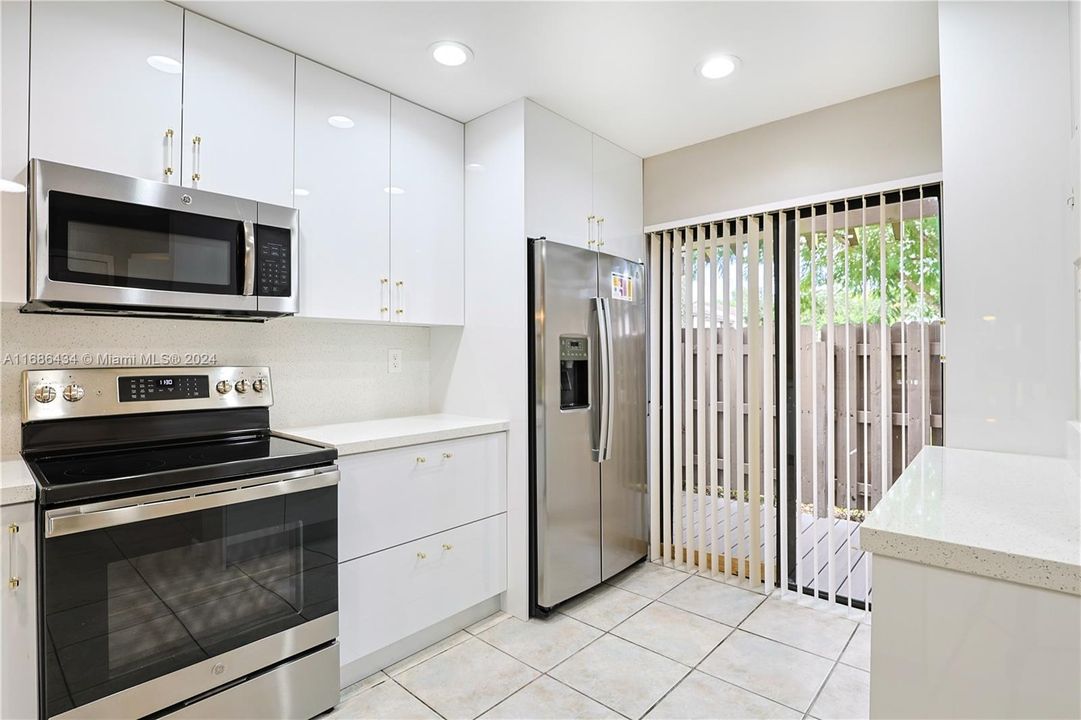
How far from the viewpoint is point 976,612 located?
906 millimetres

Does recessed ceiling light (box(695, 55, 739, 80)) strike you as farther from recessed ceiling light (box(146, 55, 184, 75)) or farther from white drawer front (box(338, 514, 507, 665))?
white drawer front (box(338, 514, 507, 665))

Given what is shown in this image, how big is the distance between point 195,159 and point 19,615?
4.76ft

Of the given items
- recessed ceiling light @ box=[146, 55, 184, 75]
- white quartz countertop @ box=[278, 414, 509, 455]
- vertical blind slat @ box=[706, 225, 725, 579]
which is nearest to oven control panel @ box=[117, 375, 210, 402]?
white quartz countertop @ box=[278, 414, 509, 455]

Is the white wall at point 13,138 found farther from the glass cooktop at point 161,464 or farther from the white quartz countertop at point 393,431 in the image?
the white quartz countertop at point 393,431

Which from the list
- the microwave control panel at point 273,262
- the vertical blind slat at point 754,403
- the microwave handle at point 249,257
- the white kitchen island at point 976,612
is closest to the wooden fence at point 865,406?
the vertical blind slat at point 754,403

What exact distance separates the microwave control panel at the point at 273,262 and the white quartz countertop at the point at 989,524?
6.52 feet

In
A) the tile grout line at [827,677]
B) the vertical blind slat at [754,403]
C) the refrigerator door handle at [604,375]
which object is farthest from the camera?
the vertical blind slat at [754,403]

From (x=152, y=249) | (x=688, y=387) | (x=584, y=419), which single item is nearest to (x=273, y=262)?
(x=152, y=249)

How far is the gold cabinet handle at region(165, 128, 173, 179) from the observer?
187cm

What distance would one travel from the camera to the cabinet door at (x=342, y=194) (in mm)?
2244

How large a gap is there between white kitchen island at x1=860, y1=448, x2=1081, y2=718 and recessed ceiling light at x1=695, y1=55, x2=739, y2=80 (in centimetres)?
195

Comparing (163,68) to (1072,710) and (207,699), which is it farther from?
(1072,710)

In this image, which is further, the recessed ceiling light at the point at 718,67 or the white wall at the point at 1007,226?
the recessed ceiling light at the point at 718,67

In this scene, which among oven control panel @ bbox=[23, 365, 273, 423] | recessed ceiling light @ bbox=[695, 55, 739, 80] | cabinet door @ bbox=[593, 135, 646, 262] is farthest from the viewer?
cabinet door @ bbox=[593, 135, 646, 262]
